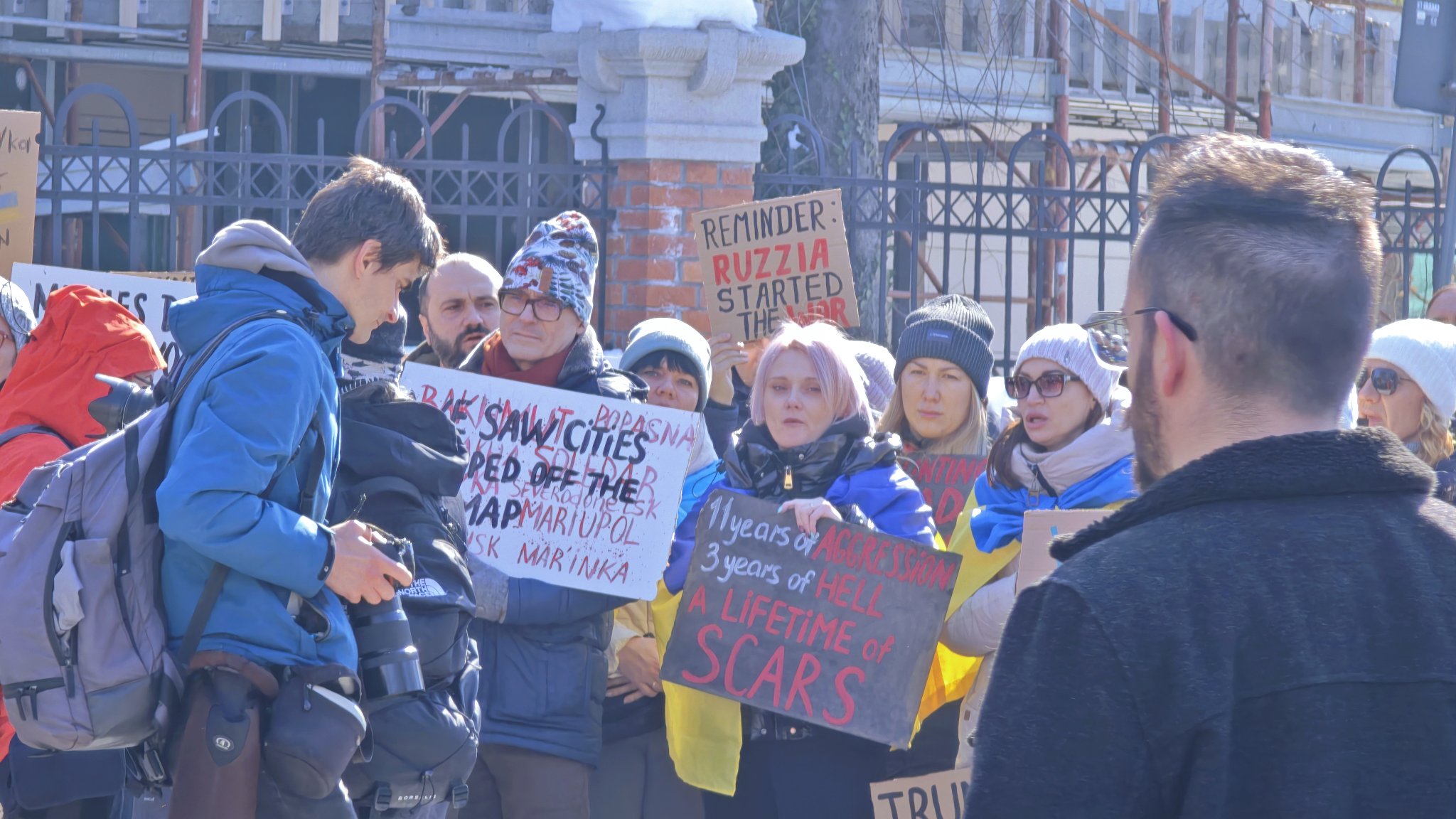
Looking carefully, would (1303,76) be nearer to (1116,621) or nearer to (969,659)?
(969,659)

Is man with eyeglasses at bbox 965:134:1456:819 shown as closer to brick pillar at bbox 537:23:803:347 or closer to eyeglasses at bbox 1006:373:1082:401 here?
eyeglasses at bbox 1006:373:1082:401

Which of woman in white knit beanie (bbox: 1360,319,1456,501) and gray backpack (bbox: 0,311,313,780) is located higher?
woman in white knit beanie (bbox: 1360,319,1456,501)

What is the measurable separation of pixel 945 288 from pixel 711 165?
1677 millimetres

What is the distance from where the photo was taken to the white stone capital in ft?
19.8

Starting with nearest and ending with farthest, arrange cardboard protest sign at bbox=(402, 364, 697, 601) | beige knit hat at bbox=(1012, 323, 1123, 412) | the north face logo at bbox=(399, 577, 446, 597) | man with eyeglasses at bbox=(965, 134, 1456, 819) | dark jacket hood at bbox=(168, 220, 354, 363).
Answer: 1. man with eyeglasses at bbox=(965, 134, 1456, 819)
2. dark jacket hood at bbox=(168, 220, 354, 363)
3. the north face logo at bbox=(399, 577, 446, 597)
4. beige knit hat at bbox=(1012, 323, 1123, 412)
5. cardboard protest sign at bbox=(402, 364, 697, 601)

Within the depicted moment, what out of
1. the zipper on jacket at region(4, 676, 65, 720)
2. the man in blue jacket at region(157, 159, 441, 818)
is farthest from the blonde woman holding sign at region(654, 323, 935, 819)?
the zipper on jacket at region(4, 676, 65, 720)

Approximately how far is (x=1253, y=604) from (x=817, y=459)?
2.69m

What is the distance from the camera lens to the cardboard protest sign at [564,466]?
13.2 feet

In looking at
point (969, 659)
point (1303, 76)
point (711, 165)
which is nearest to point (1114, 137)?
point (1303, 76)

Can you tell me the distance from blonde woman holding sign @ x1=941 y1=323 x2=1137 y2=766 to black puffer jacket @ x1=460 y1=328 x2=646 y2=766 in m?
0.93

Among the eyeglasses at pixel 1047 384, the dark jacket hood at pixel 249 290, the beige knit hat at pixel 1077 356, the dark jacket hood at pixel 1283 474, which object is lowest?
the eyeglasses at pixel 1047 384

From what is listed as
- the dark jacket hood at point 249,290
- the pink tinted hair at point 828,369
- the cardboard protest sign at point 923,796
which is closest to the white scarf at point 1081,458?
the pink tinted hair at point 828,369

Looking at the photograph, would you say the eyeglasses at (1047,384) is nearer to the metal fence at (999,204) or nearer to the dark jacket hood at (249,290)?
Answer: the metal fence at (999,204)

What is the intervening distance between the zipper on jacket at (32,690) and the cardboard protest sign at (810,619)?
66.5 inches
